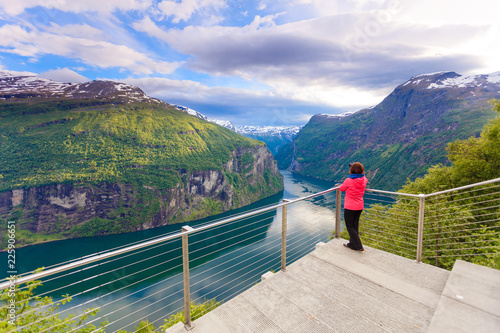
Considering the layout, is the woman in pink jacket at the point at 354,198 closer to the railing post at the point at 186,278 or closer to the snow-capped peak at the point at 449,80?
the railing post at the point at 186,278

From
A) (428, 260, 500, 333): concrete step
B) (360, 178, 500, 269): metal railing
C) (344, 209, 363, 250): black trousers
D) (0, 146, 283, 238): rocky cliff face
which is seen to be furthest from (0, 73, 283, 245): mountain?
(428, 260, 500, 333): concrete step

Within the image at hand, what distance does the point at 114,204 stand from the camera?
88562mm

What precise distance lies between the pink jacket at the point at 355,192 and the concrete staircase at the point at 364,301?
103 cm

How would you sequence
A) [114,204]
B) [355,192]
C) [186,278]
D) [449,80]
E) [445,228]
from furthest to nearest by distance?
[449,80], [114,204], [445,228], [355,192], [186,278]

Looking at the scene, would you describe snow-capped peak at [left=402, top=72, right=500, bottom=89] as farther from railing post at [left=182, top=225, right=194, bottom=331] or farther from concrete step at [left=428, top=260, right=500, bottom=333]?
railing post at [left=182, top=225, right=194, bottom=331]

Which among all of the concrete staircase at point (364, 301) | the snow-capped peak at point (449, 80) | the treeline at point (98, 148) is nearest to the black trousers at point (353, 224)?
the concrete staircase at point (364, 301)

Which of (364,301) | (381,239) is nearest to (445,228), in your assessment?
(381,239)

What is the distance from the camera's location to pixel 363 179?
4.39 m

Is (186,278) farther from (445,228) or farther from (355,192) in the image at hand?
(445,228)

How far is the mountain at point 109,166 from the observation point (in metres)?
81.7

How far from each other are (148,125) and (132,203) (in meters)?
51.8

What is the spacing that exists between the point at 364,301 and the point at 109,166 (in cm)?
11184

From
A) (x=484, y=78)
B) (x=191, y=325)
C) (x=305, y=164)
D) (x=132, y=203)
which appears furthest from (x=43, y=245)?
(x=484, y=78)

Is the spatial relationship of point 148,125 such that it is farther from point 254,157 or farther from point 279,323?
point 279,323
